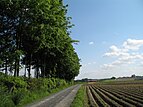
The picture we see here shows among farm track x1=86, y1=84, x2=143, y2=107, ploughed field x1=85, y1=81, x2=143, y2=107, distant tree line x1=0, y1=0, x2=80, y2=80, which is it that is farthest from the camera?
distant tree line x1=0, y1=0, x2=80, y2=80

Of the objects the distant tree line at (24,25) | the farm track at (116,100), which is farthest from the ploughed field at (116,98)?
the distant tree line at (24,25)

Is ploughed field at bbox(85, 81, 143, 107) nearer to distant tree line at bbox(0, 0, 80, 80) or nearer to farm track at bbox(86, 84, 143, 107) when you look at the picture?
farm track at bbox(86, 84, 143, 107)

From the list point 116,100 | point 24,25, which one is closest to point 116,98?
point 116,100

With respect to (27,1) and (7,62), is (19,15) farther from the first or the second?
(7,62)

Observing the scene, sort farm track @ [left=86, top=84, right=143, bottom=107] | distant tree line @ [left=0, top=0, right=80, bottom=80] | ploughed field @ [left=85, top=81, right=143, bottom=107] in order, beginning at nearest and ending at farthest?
1. farm track @ [left=86, top=84, right=143, bottom=107]
2. ploughed field @ [left=85, top=81, right=143, bottom=107]
3. distant tree line @ [left=0, top=0, right=80, bottom=80]

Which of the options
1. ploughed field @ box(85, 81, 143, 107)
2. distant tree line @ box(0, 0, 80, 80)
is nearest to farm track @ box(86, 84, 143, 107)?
ploughed field @ box(85, 81, 143, 107)

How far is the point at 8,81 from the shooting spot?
2706cm

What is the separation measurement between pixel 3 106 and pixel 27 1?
1315 centimetres

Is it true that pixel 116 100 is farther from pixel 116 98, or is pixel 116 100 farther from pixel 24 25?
pixel 24 25

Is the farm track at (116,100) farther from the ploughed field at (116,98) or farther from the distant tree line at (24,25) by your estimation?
the distant tree line at (24,25)

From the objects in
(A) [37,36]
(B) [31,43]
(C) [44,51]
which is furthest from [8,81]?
(C) [44,51]

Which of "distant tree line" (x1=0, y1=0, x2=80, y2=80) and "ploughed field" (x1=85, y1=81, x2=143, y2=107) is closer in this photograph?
"ploughed field" (x1=85, y1=81, x2=143, y2=107)

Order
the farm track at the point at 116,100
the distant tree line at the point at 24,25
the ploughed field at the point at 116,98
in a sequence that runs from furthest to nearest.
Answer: the distant tree line at the point at 24,25, the ploughed field at the point at 116,98, the farm track at the point at 116,100

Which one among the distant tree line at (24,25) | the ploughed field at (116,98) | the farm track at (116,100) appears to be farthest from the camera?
the distant tree line at (24,25)
